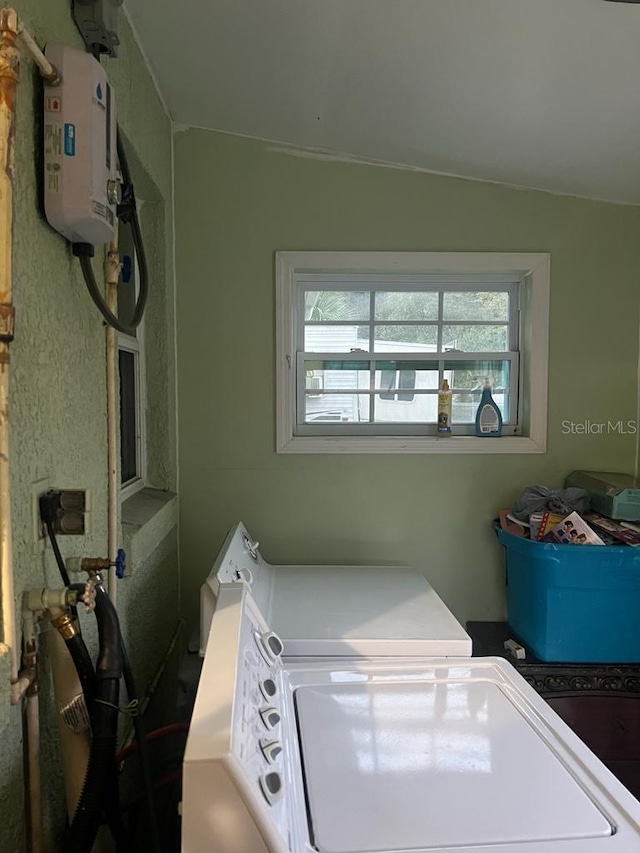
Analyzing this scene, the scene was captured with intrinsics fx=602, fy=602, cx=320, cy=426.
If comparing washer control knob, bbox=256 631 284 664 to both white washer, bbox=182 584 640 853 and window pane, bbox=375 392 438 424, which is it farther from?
window pane, bbox=375 392 438 424

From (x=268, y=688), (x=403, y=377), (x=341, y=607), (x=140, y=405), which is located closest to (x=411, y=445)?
(x=403, y=377)

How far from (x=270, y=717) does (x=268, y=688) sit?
3.8 inches

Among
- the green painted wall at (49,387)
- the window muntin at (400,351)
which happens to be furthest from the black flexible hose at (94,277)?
the window muntin at (400,351)

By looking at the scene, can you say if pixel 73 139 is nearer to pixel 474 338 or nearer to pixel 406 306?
pixel 406 306

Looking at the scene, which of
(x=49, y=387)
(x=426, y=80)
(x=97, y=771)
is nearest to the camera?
(x=97, y=771)

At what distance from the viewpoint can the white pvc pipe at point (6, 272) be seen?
2.78 feet

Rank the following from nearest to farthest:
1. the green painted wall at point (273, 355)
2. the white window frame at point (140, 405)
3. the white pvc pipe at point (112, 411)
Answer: the white pvc pipe at point (112, 411)
the white window frame at point (140, 405)
the green painted wall at point (273, 355)

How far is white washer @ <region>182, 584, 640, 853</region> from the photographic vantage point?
0.78 m

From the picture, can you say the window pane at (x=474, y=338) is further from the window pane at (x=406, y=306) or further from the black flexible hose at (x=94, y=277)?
the black flexible hose at (x=94, y=277)

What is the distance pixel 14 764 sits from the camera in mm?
917

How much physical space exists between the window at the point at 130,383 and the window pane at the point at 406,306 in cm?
91

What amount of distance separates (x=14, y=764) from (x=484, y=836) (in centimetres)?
71

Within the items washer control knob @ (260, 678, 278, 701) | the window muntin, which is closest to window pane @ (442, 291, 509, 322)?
the window muntin

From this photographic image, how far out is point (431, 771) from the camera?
1026 mm
